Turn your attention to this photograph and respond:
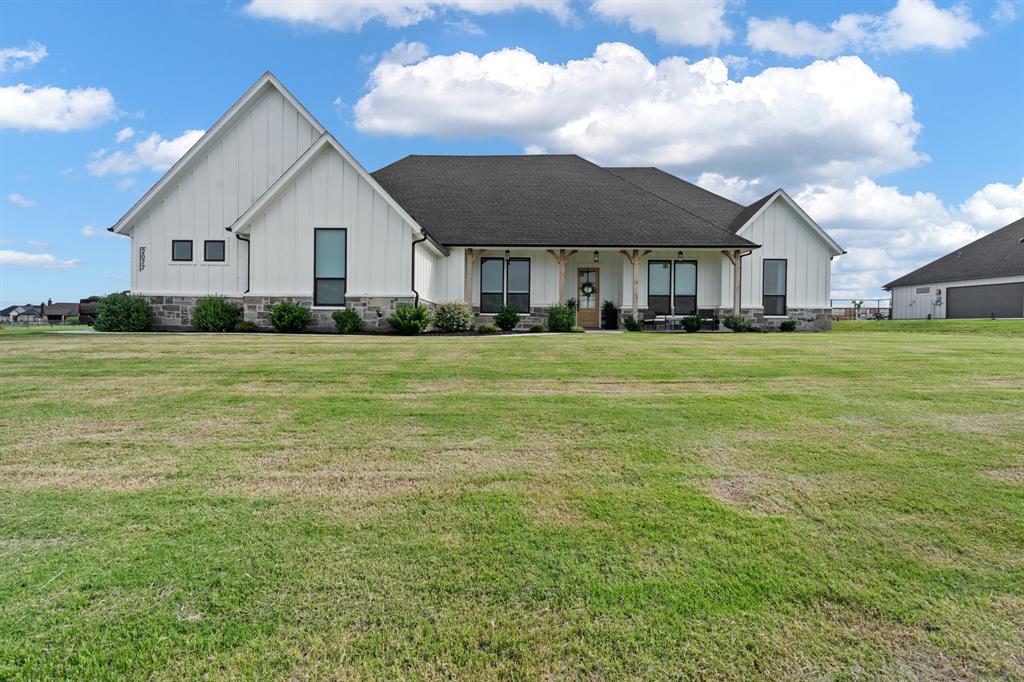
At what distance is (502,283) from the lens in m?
22.6

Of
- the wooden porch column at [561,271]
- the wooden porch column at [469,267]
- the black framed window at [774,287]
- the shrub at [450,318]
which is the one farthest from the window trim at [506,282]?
the black framed window at [774,287]

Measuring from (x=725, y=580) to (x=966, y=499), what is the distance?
2.06 m

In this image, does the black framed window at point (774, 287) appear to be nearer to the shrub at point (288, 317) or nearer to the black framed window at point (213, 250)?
the shrub at point (288, 317)

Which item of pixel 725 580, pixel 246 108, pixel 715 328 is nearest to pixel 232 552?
pixel 725 580

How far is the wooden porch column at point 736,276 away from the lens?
22797mm

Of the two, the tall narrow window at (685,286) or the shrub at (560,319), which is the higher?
the tall narrow window at (685,286)

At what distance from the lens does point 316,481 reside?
13.1 ft

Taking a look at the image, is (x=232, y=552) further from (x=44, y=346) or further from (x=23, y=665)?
(x=44, y=346)

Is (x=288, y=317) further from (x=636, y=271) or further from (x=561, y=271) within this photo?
(x=636, y=271)

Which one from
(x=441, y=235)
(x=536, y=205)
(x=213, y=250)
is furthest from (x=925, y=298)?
(x=213, y=250)

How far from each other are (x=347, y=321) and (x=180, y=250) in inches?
258

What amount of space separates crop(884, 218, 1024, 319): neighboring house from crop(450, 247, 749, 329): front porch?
22.5 metres

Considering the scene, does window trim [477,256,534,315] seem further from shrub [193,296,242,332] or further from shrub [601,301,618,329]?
shrub [193,296,242,332]

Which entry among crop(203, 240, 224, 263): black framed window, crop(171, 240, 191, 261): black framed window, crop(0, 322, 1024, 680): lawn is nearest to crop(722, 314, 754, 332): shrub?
crop(0, 322, 1024, 680): lawn
